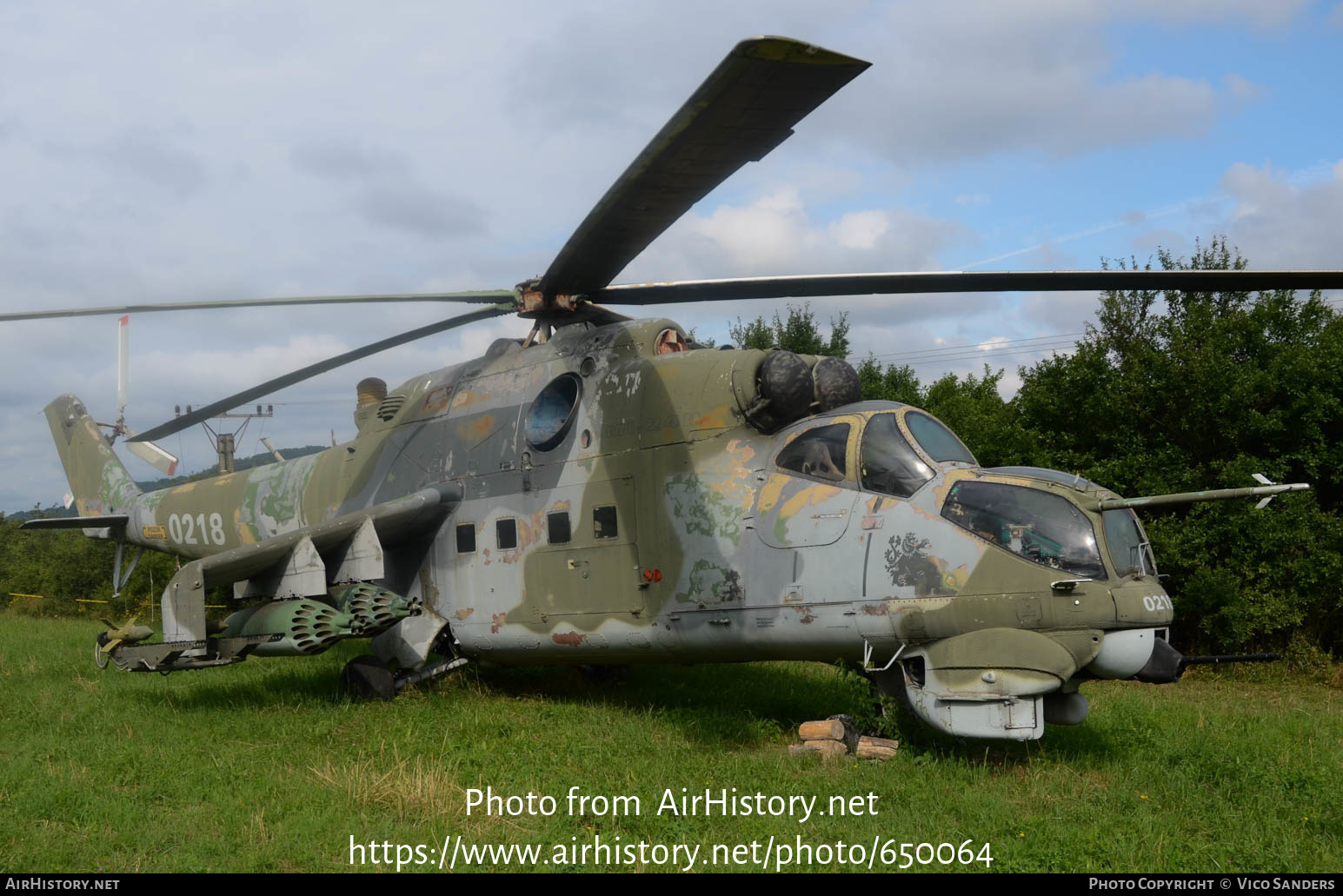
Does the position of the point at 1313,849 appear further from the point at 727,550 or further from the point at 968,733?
the point at 727,550

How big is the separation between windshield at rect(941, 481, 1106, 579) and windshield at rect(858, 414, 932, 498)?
0.35 metres

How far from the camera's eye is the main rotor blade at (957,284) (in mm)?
6551

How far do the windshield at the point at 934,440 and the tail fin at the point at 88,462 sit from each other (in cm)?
1210

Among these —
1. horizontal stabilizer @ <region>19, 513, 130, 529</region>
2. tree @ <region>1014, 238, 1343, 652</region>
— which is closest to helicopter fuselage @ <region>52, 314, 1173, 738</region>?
horizontal stabilizer @ <region>19, 513, 130, 529</region>

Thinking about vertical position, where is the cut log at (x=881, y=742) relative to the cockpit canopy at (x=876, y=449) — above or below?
below

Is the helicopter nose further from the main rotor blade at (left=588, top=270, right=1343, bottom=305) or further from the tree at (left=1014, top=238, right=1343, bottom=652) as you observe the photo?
the tree at (left=1014, top=238, right=1343, bottom=652)

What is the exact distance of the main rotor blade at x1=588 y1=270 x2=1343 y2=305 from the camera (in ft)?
21.5

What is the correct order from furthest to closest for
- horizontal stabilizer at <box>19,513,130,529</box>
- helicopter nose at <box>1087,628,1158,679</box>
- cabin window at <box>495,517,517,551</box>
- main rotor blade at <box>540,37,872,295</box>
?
horizontal stabilizer at <box>19,513,130,529</box>, cabin window at <box>495,517,517,551</box>, helicopter nose at <box>1087,628,1158,679</box>, main rotor blade at <box>540,37,872,295</box>

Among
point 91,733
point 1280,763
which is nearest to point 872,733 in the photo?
point 1280,763

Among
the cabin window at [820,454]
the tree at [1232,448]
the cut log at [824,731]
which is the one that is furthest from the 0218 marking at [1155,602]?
the tree at [1232,448]

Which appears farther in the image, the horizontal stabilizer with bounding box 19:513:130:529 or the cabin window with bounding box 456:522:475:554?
the horizontal stabilizer with bounding box 19:513:130:529

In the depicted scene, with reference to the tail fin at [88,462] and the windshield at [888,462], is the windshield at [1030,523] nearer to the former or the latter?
the windshield at [888,462]

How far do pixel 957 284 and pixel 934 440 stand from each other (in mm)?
1263

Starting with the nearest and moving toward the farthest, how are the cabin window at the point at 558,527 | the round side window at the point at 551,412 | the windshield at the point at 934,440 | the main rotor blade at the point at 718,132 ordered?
the main rotor blade at the point at 718,132 → the windshield at the point at 934,440 → the cabin window at the point at 558,527 → the round side window at the point at 551,412
